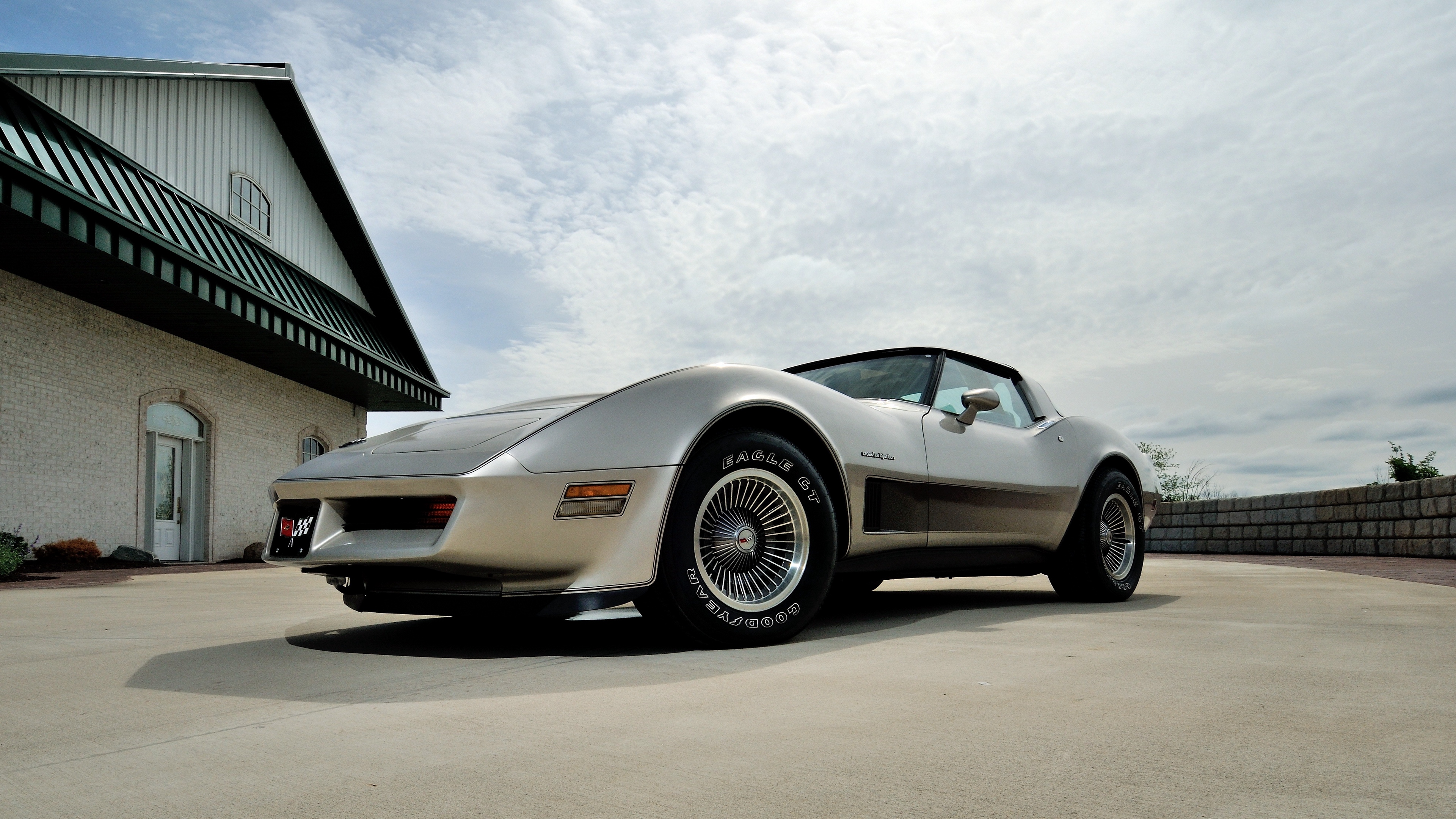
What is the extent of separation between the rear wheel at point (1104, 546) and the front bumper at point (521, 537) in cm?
292

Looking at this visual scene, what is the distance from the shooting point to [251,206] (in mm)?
16406

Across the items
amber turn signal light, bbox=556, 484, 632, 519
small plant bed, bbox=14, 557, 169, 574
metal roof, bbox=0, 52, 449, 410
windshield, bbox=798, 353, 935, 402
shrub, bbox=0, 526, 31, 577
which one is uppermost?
metal roof, bbox=0, 52, 449, 410

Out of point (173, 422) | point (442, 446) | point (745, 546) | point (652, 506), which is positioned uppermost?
point (173, 422)

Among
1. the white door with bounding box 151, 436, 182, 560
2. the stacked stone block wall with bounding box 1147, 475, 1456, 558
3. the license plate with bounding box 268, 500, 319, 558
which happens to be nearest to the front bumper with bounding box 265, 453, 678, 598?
the license plate with bounding box 268, 500, 319, 558

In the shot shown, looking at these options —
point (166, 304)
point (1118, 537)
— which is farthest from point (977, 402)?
point (166, 304)

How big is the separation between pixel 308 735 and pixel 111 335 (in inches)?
508

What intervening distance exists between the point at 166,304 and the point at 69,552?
129 inches

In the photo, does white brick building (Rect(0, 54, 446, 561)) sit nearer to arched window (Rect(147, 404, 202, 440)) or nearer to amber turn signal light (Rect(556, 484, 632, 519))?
arched window (Rect(147, 404, 202, 440))

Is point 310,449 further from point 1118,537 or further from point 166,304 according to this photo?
point 1118,537

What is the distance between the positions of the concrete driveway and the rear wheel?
117cm

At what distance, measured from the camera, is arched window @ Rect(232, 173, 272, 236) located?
1596 cm

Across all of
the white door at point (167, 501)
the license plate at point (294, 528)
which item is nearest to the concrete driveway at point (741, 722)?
the license plate at point (294, 528)

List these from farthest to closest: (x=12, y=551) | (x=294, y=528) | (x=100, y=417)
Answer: (x=100, y=417), (x=12, y=551), (x=294, y=528)

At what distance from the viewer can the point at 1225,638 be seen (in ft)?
10.9
